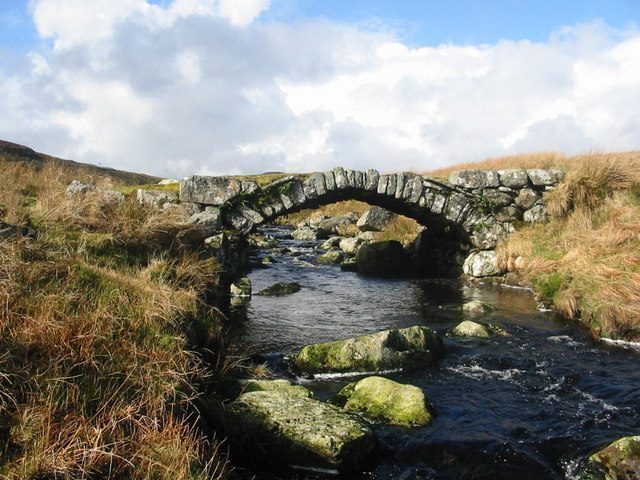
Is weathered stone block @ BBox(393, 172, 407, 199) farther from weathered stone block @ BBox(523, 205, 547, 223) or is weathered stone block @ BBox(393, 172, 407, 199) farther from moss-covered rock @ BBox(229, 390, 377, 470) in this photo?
moss-covered rock @ BBox(229, 390, 377, 470)

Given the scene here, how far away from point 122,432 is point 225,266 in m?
7.51

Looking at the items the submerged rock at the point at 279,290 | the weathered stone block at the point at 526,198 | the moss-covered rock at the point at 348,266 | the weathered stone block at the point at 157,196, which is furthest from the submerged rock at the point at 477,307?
the weathered stone block at the point at 157,196

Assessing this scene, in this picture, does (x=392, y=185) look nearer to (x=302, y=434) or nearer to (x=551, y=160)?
(x=551, y=160)

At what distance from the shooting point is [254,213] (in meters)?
12.9

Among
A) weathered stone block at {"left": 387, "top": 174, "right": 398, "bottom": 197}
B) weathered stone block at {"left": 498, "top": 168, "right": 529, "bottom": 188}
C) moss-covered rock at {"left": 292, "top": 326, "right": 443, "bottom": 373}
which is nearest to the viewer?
moss-covered rock at {"left": 292, "top": 326, "right": 443, "bottom": 373}

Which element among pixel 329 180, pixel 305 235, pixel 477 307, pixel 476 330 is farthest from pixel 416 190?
pixel 305 235

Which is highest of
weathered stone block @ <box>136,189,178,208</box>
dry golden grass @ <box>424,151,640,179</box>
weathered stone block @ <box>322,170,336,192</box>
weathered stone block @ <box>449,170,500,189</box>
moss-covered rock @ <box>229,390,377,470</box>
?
dry golden grass @ <box>424,151,640,179</box>

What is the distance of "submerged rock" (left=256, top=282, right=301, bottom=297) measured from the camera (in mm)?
13451

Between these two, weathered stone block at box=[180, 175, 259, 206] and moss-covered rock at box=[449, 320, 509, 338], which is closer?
moss-covered rock at box=[449, 320, 509, 338]

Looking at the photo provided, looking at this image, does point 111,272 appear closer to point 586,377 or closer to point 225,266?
point 225,266

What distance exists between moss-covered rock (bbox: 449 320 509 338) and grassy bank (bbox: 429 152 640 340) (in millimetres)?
1715

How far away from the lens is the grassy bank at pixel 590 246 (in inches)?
357

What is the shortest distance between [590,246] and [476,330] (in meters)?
4.37

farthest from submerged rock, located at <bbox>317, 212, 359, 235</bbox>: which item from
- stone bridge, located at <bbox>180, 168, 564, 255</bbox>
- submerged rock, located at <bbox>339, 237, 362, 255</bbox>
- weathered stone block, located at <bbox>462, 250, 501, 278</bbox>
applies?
weathered stone block, located at <bbox>462, 250, 501, 278</bbox>
